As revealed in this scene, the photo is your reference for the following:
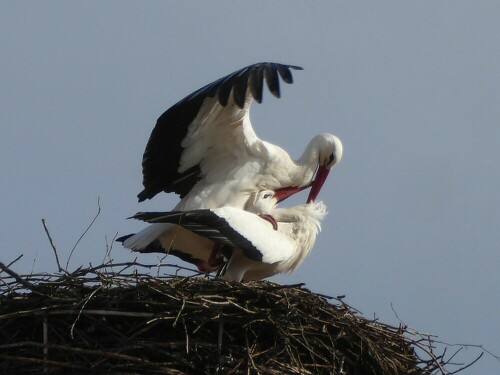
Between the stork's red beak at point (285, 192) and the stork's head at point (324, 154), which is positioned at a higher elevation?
the stork's head at point (324, 154)

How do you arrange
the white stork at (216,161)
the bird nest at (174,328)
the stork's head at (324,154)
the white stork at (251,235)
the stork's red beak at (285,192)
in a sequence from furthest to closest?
1. the stork's head at (324,154)
2. the stork's red beak at (285,192)
3. the white stork at (216,161)
4. the white stork at (251,235)
5. the bird nest at (174,328)

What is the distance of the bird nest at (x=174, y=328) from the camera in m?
6.70

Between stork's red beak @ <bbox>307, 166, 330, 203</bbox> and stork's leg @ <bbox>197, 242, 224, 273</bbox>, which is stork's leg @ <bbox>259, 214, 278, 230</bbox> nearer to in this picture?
stork's leg @ <bbox>197, 242, 224, 273</bbox>

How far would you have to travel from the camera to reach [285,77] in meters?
7.84

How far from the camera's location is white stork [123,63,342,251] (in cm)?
835

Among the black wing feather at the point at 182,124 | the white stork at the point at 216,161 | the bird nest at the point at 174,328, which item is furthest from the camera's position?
the white stork at the point at 216,161

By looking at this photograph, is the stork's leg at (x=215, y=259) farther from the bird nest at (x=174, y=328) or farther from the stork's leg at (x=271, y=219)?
the bird nest at (x=174, y=328)

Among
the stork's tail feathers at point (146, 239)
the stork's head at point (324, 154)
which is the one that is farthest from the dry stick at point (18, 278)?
the stork's head at point (324, 154)

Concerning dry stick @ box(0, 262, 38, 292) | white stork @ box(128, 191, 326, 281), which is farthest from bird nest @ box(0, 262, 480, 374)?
white stork @ box(128, 191, 326, 281)

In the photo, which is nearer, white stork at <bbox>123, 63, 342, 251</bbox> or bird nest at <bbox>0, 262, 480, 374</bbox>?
bird nest at <bbox>0, 262, 480, 374</bbox>

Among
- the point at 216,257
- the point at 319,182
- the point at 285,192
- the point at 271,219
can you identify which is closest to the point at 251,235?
the point at 271,219

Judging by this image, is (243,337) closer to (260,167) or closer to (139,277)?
(139,277)

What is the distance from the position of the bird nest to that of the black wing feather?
115 centimetres

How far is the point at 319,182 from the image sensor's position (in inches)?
349
